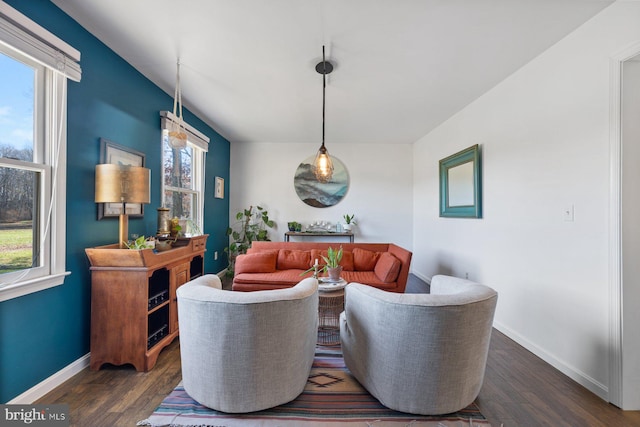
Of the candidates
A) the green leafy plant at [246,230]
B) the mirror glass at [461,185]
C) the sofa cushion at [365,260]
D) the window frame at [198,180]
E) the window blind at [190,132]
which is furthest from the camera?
the green leafy plant at [246,230]

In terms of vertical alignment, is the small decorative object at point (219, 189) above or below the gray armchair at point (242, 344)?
above

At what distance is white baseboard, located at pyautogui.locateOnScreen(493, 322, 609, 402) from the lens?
5.63ft

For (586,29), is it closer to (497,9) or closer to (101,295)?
(497,9)

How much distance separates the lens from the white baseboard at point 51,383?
5.09 feet

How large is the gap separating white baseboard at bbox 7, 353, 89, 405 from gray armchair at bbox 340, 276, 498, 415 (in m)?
2.08

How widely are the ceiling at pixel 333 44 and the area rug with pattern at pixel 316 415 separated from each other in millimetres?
2570

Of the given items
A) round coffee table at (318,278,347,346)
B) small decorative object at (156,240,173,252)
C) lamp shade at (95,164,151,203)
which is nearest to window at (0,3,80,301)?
lamp shade at (95,164,151,203)

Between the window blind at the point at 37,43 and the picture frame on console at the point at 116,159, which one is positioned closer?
the window blind at the point at 37,43

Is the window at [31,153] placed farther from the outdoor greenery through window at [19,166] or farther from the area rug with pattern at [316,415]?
the area rug with pattern at [316,415]

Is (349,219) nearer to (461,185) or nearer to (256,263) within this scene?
(461,185)

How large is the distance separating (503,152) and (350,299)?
232cm

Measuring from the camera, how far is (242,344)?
1.35m

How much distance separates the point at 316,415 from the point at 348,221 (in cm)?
383

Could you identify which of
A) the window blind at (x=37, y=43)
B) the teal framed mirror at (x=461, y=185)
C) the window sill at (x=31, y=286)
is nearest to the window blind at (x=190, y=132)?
the window blind at (x=37, y=43)
